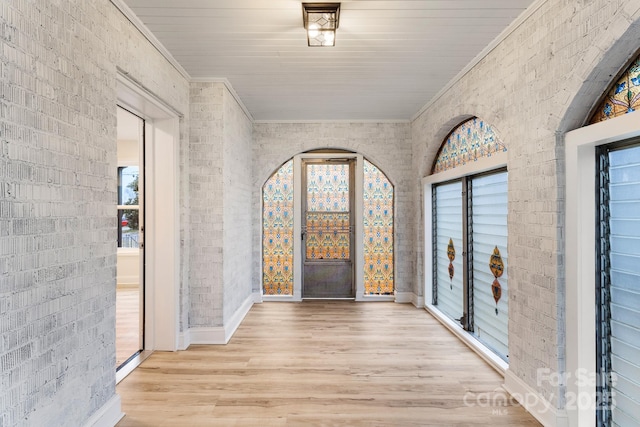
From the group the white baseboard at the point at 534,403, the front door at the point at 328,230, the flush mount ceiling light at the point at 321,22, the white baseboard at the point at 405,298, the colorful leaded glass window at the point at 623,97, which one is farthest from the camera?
the front door at the point at 328,230

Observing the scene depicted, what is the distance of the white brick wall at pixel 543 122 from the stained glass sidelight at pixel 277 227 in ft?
11.0

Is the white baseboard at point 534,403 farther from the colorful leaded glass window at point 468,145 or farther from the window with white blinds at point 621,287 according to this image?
the colorful leaded glass window at point 468,145

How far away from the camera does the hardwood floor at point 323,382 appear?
95.5 inches

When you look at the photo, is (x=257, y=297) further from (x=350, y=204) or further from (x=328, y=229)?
(x=350, y=204)

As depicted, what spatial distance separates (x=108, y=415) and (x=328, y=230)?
3.92m

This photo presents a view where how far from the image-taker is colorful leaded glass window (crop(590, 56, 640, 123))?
1.89 metres

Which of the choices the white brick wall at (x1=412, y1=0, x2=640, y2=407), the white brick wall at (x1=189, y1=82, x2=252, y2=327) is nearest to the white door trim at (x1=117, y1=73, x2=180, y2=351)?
the white brick wall at (x1=189, y1=82, x2=252, y2=327)

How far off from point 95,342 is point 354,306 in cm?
370

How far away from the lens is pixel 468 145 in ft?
12.8

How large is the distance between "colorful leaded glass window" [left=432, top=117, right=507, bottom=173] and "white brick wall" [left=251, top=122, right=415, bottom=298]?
0.75 meters

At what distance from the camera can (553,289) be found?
2275 millimetres

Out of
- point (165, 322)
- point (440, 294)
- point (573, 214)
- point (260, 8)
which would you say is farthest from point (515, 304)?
point (165, 322)

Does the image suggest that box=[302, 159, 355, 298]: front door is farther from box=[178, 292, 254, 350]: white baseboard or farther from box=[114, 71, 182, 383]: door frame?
box=[114, 71, 182, 383]: door frame

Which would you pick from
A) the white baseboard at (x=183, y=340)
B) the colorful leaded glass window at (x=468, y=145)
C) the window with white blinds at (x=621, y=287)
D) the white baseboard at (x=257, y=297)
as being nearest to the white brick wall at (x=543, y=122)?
the window with white blinds at (x=621, y=287)
